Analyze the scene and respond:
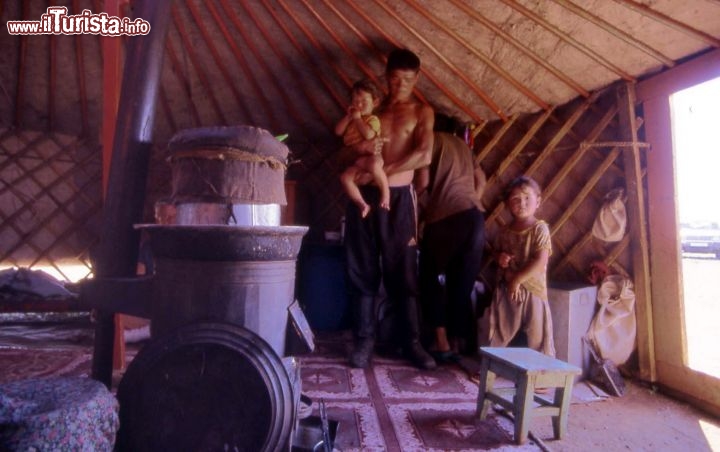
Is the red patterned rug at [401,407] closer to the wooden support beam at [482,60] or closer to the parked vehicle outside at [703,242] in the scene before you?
the wooden support beam at [482,60]

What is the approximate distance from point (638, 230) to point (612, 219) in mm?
131

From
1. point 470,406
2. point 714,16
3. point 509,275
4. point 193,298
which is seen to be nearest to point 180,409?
point 193,298

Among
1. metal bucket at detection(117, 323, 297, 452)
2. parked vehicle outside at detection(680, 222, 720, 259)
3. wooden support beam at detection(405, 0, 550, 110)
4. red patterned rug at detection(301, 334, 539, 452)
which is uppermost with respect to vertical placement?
wooden support beam at detection(405, 0, 550, 110)

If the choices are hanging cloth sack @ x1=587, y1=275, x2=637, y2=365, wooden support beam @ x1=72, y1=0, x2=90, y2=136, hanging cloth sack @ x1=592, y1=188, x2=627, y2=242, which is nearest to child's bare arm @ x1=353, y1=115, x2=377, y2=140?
hanging cloth sack @ x1=592, y1=188, x2=627, y2=242

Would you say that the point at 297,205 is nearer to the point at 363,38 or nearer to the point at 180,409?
the point at 363,38

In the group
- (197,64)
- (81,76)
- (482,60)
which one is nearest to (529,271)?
(482,60)

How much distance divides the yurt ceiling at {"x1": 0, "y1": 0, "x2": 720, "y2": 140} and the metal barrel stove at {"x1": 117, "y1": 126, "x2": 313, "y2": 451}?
1.16m

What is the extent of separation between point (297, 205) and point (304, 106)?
2.62ft

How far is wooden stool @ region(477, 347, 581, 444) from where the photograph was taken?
4.55ft

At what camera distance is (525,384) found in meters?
1.38

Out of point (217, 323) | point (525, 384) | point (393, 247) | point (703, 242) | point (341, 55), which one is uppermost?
point (341, 55)

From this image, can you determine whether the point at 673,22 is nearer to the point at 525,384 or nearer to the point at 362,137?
the point at 362,137

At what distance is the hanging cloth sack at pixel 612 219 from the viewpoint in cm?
220

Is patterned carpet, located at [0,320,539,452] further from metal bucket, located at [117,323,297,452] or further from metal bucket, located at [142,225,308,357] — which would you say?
metal bucket, located at [142,225,308,357]
